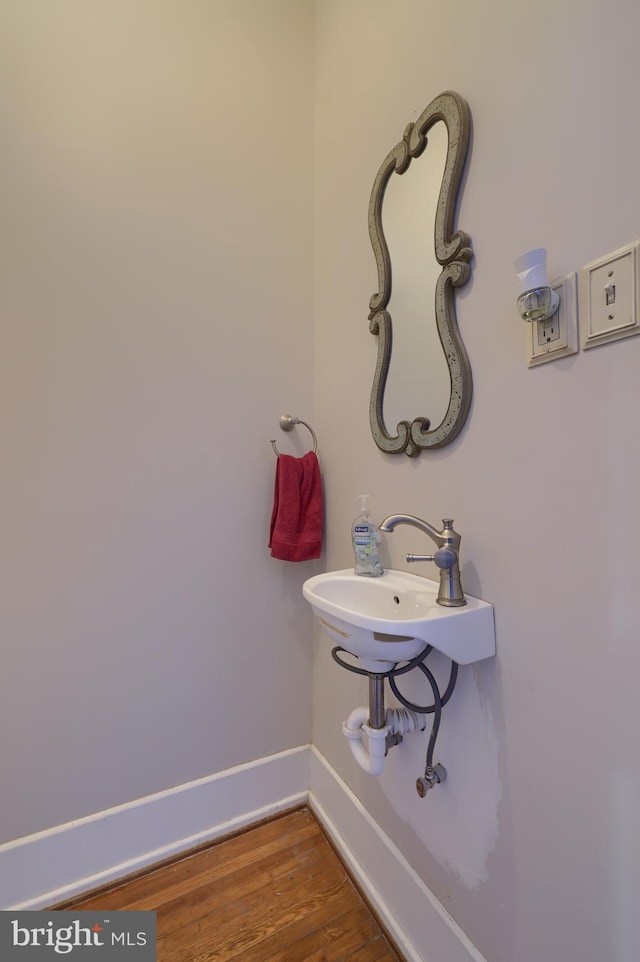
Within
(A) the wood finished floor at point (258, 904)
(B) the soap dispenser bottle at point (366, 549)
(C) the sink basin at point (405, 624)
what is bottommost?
(A) the wood finished floor at point (258, 904)

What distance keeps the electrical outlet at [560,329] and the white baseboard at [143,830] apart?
1515mm

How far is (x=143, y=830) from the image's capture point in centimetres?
117

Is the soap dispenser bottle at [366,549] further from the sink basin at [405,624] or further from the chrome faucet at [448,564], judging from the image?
the chrome faucet at [448,564]

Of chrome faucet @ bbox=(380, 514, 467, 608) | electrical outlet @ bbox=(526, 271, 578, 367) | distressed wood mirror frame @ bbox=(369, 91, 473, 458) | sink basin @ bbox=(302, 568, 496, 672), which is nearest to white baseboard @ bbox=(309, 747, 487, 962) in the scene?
sink basin @ bbox=(302, 568, 496, 672)

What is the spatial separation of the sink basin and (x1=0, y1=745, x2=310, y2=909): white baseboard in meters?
0.83

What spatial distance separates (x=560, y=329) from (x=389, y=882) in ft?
4.51

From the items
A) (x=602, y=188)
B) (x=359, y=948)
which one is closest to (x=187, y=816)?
(x=359, y=948)

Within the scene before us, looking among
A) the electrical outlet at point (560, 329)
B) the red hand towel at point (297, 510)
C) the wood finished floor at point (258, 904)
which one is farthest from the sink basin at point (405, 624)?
the wood finished floor at point (258, 904)

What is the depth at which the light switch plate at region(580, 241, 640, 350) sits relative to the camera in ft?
1.72

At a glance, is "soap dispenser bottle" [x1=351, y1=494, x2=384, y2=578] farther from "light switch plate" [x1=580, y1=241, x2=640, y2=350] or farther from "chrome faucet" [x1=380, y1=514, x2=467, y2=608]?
"light switch plate" [x1=580, y1=241, x2=640, y2=350]

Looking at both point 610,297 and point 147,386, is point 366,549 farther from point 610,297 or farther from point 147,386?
point 147,386

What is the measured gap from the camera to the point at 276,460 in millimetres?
1356

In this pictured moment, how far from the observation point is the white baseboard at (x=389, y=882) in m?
0.85

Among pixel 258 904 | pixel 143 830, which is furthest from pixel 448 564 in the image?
pixel 143 830
